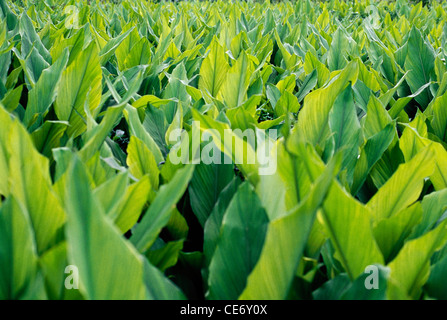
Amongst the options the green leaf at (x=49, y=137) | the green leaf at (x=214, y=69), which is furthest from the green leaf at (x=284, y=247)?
the green leaf at (x=214, y=69)

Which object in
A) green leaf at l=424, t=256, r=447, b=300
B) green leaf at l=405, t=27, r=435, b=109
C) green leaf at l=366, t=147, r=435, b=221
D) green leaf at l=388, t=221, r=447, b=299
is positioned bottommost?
green leaf at l=424, t=256, r=447, b=300

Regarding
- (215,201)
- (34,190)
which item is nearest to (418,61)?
(215,201)

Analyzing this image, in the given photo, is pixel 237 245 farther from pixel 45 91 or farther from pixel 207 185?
pixel 45 91

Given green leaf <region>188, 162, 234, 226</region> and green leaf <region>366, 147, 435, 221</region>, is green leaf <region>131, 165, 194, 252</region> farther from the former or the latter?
green leaf <region>366, 147, 435, 221</region>

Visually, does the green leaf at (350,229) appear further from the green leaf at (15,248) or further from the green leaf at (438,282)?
the green leaf at (15,248)

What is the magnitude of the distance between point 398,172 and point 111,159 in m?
0.69

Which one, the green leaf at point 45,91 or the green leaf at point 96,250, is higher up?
the green leaf at point 45,91

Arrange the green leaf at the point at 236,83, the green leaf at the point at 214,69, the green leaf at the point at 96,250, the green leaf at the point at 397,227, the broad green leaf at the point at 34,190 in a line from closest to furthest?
the green leaf at the point at 96,250
the broad green leaf at the point at 34,190
the green leaf at the point at 397,227
the green leaf at the point at 236,83
the green leaf at the point at 214,69

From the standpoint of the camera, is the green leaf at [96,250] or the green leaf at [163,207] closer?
the green leaf at [96,250]

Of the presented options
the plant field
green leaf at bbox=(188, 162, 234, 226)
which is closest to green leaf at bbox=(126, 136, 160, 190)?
the plant field

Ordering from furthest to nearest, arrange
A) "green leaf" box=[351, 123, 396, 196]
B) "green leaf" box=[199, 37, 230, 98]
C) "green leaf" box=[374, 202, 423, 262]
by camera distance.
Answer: "green leaf" box=[199, 37, 230, 98]
"green leaf" box=[351, 123, 396, 196]
"green leaf" box=[374, 202, 423, 262]

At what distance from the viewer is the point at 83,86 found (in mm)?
1439
